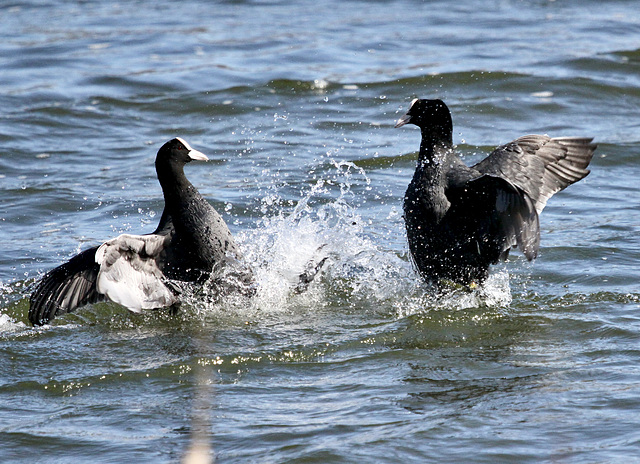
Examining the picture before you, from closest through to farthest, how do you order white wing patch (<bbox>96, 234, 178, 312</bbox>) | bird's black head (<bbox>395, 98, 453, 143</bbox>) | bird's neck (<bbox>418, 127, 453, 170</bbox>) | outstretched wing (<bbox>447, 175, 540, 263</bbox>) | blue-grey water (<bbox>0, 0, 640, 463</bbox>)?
1. blue-grey water (<bbox>0, 0, 640, 463</bbox>)
2. outstretched wing (<bbox>447, 175, 540, 263</bbox>)
3. white wing patch (<bbox>96, 234, 178, 312</bbox>)
4. bird's neck (<bbox>418, 127, 453, 170</bbox>)
5. bird's black head (<bbox>395, 98, 453, 143</bbox>)

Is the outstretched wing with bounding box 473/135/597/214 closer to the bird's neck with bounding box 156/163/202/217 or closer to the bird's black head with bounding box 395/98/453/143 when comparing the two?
the bird's black head with bounding box 395/98/453/143

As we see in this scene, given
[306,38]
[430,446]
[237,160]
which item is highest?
[306,38]

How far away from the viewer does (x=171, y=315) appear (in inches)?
219

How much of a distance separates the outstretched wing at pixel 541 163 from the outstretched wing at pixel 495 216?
0.23 metres

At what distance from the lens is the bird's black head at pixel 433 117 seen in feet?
18.2

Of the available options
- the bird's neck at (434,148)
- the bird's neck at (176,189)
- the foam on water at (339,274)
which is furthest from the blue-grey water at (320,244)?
the bird's neck at (434,148)

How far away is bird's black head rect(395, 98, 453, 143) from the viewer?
5.55 m

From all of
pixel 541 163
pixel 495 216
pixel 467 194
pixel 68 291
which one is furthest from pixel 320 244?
pixel 68 291

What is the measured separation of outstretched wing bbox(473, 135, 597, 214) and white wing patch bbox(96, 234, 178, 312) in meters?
2.02

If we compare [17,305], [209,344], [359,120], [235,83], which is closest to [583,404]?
[209,344]

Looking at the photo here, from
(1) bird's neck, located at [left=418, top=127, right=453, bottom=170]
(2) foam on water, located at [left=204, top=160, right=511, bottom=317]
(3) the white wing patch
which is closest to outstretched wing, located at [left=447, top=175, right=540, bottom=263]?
(1) bird's neck, located at [left=418, top=127, right=453, bottom=170]

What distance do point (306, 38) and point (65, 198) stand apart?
21.1 feet

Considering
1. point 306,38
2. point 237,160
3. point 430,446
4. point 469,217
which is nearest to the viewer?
point 430,446

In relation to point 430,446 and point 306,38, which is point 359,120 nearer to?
point 306,38
